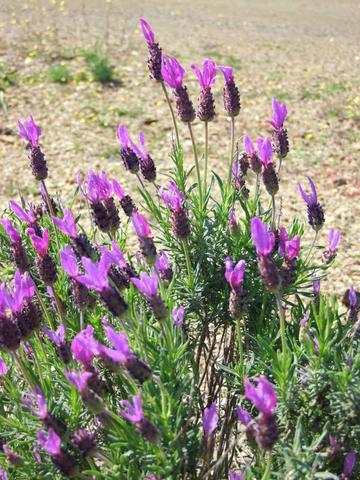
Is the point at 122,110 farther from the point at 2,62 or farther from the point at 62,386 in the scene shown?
the point at 62,386

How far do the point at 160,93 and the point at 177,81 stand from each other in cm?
408

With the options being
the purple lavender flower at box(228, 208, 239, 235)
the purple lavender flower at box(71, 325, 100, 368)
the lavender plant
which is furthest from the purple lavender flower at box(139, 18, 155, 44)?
the purple lavender flower at box(71, 325, 100, 368)

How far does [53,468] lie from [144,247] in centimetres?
58

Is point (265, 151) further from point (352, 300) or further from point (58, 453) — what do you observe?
point (58, 453)

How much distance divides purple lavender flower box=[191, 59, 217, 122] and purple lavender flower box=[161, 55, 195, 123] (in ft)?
0.13

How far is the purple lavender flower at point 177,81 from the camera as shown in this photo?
184 centimetres

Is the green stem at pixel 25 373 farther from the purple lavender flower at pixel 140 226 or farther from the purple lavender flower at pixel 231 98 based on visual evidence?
the purple lavender flower at pixel 231 98

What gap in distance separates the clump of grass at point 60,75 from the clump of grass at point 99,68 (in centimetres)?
23

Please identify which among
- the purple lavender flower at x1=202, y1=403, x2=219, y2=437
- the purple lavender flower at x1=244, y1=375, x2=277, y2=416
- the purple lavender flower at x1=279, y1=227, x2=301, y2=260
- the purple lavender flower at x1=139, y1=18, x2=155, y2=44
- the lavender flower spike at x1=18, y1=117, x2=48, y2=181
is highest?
the purple lavender flower at x1=139, y1=18, x2=155, y2=44

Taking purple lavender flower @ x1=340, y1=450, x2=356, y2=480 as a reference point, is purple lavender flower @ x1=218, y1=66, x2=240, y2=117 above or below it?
above

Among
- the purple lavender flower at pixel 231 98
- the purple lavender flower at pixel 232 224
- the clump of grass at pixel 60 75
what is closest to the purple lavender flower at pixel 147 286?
the purple lavender flower at pixel 232 224

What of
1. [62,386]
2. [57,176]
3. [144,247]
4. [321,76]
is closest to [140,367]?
[144,247]

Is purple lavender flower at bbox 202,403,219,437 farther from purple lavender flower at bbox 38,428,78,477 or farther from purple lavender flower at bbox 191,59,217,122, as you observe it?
purple lavender flower at bbox 191,59,217,122

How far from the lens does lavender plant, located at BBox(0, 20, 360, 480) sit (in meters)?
1.38
